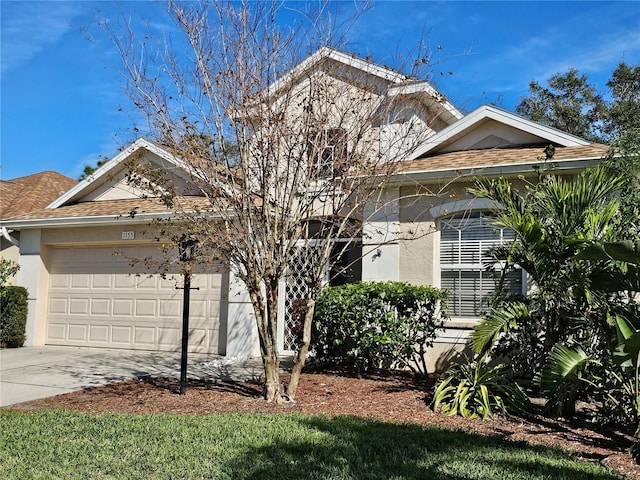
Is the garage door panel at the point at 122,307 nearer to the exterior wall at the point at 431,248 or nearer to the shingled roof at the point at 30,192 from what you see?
the shingled roof at the point at 30,192

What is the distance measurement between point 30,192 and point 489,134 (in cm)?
1362

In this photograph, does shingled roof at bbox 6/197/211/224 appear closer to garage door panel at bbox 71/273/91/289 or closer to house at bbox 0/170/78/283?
house at bbox 0/170/78/283

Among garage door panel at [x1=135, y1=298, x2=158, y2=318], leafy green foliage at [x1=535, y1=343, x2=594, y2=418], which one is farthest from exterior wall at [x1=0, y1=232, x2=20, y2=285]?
leafy green foliage at [x1=535, y1=343, x2=594, y2=418]

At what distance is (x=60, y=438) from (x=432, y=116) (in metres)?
6.98

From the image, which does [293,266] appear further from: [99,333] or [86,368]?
[99,333]

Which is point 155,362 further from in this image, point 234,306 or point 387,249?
point 387,249

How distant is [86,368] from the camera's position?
1093 centimetres

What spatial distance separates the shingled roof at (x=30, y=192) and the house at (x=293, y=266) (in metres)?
1.60

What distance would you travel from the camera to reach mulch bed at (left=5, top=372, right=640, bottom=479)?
6.09 meters

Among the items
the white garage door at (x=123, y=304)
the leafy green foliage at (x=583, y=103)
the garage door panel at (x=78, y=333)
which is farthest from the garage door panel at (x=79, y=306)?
the leafy green foliage at (x=583, y=103)

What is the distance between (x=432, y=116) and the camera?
948 centimetres

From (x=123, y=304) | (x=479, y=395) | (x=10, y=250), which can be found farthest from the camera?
(x=10, y=250)

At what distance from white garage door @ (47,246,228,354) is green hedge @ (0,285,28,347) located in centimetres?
61

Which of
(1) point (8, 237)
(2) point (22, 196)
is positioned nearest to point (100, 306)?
(1) point (8, 237)
